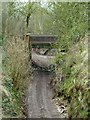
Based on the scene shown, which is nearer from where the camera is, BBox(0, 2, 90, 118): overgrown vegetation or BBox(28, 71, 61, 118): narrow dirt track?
BBox(0, 2, 90, 118): overgrown vegetation

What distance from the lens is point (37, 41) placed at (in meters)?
13.2

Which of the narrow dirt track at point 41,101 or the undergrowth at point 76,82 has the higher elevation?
the undergrowth at point 76,82

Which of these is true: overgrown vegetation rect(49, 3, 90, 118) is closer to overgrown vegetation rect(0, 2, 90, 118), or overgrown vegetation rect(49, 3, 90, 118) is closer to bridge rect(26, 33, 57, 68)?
overgrown vegetation rect(0, 2, 90, 118)

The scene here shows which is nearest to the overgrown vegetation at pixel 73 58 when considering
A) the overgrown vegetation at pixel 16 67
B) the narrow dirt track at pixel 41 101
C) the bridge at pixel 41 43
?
the narrow dirt track at pixel 41 101

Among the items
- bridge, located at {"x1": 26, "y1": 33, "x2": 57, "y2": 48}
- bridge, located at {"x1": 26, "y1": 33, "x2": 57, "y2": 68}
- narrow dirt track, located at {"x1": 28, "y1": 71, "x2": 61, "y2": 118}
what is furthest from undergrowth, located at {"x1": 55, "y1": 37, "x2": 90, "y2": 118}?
bridge, located at {"x1": 26, "y1": 33, "x2": 57, "y2": 48}

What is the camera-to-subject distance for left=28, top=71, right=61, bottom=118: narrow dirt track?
6.89 m

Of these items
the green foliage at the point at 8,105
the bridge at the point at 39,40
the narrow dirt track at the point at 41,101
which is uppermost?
the bridge at the point at 39,40

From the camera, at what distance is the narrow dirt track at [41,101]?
6891 millimetres

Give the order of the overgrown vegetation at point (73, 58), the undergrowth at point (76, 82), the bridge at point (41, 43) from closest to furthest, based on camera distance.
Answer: the undergrowth at point (76, 82)
the overgrown vegetation at point (73, 58)
the bridge at point (41, 43)

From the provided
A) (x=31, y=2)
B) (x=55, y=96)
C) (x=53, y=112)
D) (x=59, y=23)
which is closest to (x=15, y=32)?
(x=59, y=23)

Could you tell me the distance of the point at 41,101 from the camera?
26.3 ft

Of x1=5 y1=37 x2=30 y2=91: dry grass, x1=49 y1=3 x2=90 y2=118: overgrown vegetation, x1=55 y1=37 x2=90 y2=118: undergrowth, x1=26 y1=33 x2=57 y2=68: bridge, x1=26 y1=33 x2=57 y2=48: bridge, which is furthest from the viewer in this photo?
x1=26 y1=33 x2=57 y2=48: bridge

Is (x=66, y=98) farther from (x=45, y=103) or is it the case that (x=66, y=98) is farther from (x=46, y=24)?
(x=46, y=24)

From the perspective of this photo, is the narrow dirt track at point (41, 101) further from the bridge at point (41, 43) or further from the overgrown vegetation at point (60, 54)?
the bridge at point (41, 43)
